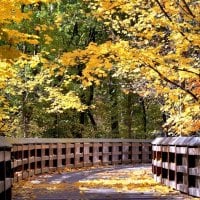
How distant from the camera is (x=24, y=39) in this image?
11.4m

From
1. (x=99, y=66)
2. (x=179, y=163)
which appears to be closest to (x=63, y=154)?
(x=179, y=163)

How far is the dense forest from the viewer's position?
34.9ft

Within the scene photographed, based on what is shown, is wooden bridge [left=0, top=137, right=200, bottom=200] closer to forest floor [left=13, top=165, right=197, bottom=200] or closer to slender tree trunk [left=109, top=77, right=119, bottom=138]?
forest floor [left=13, top=165, right=197, bottom=200]

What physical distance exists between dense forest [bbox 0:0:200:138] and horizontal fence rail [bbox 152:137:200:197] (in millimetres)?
1109

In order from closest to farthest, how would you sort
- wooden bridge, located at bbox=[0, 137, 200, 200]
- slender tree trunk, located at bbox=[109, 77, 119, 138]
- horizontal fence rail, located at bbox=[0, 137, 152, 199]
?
wooden bridge, located at bbox=[0, 137, 200, 200] < horizontal fence rail, located at bbox=[0, 137, 152, 199] < slender tree trunk, located at bbox=[109, 77, 119, 138]

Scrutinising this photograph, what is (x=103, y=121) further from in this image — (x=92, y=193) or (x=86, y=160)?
(x=92, y=193)

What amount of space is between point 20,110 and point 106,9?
15976mm

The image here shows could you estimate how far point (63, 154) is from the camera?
66.9 feet

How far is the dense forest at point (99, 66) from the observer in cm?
1062

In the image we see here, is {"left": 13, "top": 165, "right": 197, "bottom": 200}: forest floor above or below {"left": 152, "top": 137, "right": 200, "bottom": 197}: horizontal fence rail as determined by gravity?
below

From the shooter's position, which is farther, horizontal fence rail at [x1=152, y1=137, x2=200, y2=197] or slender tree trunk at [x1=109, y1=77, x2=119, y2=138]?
slender tree trunk at [x1=109, y1=77, x2=119, y2=138]

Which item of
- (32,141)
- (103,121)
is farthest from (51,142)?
(103,121)

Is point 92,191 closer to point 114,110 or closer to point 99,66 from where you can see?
point 99,66

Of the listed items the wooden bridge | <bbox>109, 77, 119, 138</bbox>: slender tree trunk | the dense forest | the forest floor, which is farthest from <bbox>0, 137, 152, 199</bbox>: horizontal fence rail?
<bbox>109, 77, 119, 138</bbox>: slender tree trunk
